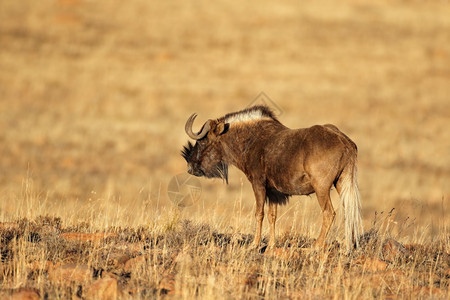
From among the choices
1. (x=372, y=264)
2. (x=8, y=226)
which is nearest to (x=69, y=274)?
(x=8, y=226)

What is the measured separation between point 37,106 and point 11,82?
4137 millimetres

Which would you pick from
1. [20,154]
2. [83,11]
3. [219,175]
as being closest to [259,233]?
[219,175]

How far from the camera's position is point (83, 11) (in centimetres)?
4806

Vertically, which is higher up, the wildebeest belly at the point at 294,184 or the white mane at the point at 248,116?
the white mane at the point at 248,116

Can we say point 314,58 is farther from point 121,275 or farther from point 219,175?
point 121,275

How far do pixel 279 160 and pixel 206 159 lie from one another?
5.41 ft

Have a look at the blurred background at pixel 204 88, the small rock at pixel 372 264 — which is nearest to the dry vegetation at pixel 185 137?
the small rock at pixel 372 264

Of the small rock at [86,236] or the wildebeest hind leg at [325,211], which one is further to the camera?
the small rock at [86,236]

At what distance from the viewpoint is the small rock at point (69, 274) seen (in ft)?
21.0

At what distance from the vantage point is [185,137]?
26.2 meters

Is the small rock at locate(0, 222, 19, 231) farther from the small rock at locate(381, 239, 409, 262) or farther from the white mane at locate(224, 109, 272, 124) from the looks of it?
the small rock at locate(381, 239, 409, 262)

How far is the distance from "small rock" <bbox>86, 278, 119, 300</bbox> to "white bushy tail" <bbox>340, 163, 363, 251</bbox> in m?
3.04

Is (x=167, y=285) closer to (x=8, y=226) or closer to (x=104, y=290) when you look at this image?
(x=104, y=290)

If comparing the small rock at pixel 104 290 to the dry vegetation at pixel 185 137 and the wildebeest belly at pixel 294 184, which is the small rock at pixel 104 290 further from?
the wildebeest belly at pixel 294 184
